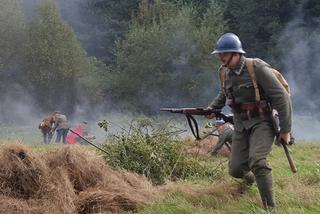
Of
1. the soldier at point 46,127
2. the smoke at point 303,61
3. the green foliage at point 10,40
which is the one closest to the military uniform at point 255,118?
the soldier at point 46,127

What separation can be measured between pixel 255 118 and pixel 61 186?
2.23 metres

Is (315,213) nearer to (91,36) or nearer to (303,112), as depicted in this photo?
(303,112)

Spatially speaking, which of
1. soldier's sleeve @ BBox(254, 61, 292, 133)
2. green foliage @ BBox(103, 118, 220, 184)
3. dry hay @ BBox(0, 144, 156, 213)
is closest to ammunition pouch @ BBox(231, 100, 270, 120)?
soldier's sleeve @ BBox(254, 61, 292, 133)

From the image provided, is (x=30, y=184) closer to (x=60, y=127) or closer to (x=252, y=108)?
(x=252, y=108)

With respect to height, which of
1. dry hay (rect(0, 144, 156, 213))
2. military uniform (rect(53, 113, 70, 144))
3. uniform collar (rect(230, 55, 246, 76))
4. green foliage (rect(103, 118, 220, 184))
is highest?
uniform collar (rect(230, 55, 246, 76))

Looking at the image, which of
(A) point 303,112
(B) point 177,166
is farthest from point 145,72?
(B) point 177,166

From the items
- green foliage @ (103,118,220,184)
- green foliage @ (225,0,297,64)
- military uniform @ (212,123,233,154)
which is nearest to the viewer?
green foliage @ (103,118,220,184)

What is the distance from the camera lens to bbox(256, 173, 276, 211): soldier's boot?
208 inches

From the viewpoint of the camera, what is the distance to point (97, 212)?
5652 mm

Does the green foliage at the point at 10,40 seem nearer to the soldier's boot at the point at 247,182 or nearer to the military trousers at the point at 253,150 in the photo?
the soldier's boot at the point at 247,182

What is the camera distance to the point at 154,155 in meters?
7.42

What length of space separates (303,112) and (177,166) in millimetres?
25850

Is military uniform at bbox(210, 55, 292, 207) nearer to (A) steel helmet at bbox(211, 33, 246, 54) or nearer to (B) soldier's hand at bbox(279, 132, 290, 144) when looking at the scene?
(B) soldier's hand at bbox(279, 132, 290, 144)

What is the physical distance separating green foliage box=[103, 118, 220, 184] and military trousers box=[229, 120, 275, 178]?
1662 mm
